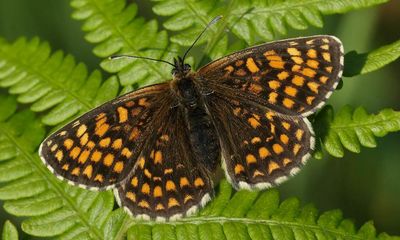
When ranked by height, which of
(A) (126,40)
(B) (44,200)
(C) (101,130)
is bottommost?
(B) (44,200)

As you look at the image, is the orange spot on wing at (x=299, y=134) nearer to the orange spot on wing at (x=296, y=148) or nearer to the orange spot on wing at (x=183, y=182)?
the orange spot on wing at (x=296, y=148)

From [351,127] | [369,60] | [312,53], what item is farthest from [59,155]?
[369,60]

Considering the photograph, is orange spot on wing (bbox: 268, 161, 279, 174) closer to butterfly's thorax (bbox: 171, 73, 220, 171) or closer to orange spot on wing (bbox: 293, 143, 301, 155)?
orange spot on wing (bbox: 293, 143, 301, 155)

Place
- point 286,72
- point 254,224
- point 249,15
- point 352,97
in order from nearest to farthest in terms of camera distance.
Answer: point 254,224 → point 286,72 → point 249,15 → point 352,97

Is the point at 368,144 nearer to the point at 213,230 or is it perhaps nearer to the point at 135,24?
the point at 213,230

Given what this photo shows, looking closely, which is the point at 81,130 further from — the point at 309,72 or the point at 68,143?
the point at 309,72

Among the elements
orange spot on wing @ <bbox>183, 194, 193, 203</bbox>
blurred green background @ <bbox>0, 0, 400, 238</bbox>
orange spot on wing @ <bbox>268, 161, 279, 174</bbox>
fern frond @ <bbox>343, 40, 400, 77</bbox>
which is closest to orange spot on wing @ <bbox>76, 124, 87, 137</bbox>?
orange spot on wing @ <bbox>183, 194, 193, 203</bbox>

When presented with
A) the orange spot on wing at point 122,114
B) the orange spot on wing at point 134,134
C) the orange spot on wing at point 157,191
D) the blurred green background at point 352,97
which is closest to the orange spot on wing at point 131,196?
the orange spot on wing at point 157,191

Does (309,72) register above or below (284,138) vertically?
above
